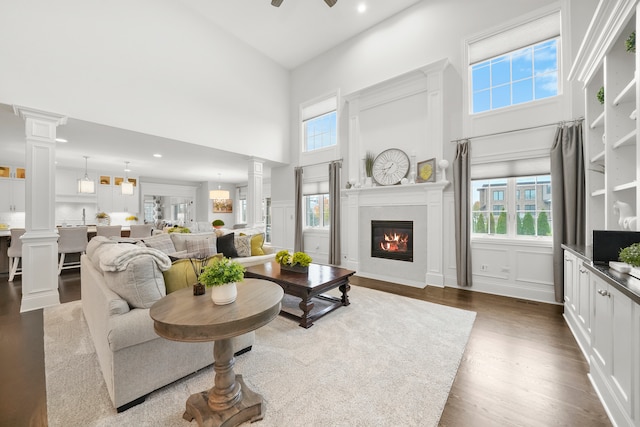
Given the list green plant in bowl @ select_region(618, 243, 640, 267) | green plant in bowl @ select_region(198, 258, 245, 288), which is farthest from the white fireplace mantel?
green plant in bowl @ select_region(198, 258, 245, 288)

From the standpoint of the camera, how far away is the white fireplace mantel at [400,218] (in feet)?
14.2

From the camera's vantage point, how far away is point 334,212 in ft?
18.8

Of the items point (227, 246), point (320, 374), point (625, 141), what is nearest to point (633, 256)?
point (625, 141)

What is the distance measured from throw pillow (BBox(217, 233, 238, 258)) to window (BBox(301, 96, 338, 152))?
10.9 feet

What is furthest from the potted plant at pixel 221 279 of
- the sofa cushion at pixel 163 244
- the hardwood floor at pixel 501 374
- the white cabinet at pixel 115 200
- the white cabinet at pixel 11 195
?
the white cabinet at pixel 115 200

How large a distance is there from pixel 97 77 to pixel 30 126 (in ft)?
3.54

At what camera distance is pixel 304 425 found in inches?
58.4

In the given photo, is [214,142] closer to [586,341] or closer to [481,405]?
[481,405]

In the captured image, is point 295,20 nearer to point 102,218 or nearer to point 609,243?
point 609,243

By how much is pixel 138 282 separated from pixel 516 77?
17.5 feet

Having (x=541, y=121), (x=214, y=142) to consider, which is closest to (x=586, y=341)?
(x=541, y=121)

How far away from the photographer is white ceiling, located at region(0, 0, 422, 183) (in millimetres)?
4531

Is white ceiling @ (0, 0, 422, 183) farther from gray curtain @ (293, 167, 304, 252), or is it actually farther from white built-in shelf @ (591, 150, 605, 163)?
white built-in shelf @ (591, 150, 605, 163)

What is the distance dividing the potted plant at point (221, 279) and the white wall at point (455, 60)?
12.6ft
